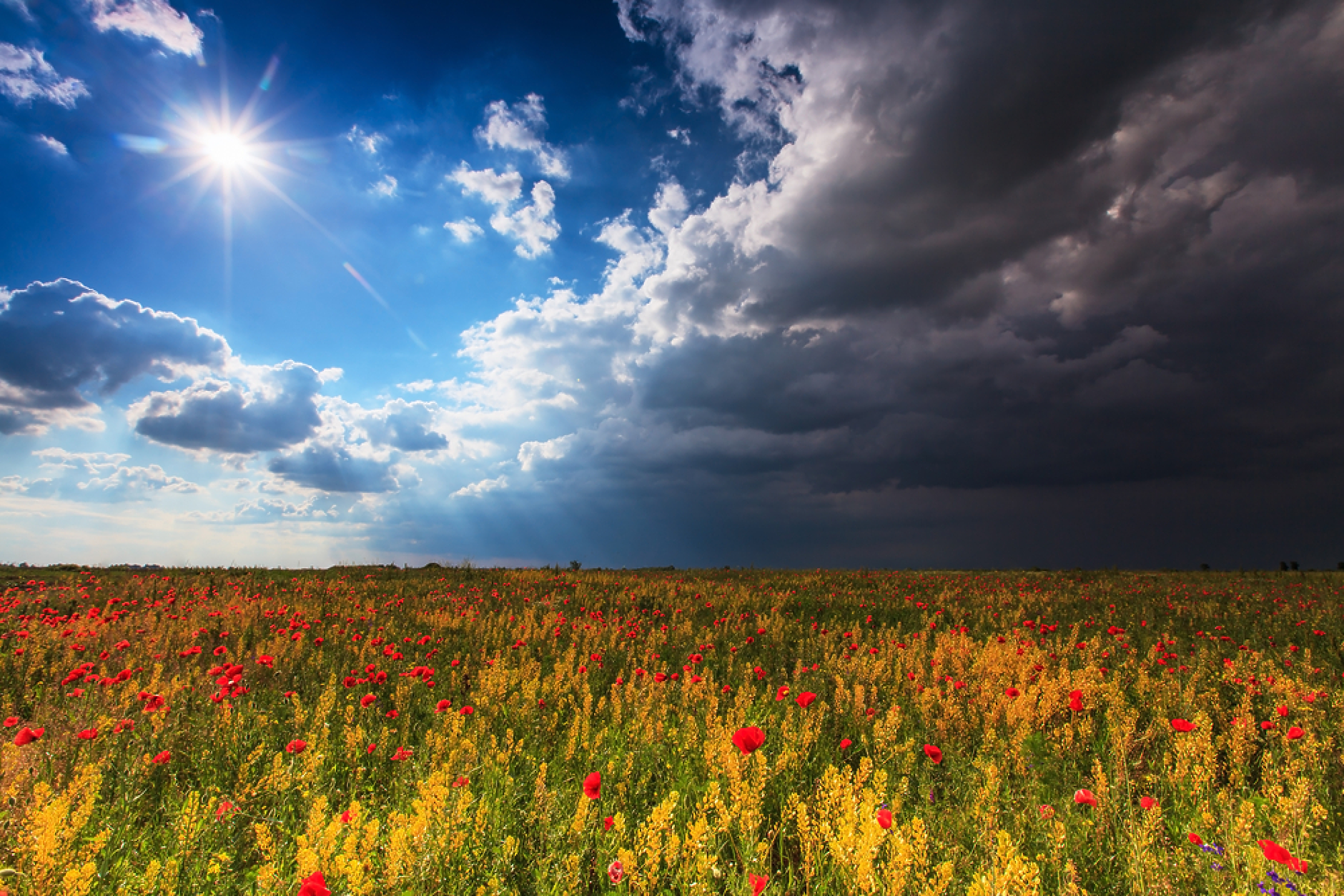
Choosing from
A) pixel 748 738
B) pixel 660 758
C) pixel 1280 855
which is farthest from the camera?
pixel 660 758

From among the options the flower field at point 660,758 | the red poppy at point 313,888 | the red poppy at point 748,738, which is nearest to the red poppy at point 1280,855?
the flower field at point 660,758

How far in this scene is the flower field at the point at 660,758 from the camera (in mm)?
2486

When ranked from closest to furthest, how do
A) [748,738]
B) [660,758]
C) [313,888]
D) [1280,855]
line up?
[313,888] → [1280,855] → [748,738] → [660,758]

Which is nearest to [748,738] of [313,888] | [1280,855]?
[313,888]

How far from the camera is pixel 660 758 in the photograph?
4.05 metres

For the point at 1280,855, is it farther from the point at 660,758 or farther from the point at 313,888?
the point at 313,888

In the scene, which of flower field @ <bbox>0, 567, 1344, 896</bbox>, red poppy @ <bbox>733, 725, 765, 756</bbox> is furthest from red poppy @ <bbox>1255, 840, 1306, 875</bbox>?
red poppy @ <bbox>733, 725, 765, 756</bbox>

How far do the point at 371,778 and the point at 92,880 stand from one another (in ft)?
5.34

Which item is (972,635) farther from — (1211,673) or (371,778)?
(371,778)

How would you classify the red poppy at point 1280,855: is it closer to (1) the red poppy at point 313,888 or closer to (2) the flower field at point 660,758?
(2) the flower field at point 660,758

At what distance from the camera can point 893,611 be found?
35.9ft

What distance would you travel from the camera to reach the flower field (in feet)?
8.16

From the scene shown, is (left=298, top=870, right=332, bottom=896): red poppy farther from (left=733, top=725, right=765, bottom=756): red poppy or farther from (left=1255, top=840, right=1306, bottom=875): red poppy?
(left=1255, top=840, right=1306, bottom=875): red poppy

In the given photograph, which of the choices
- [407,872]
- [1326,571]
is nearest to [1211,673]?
[407,872]
